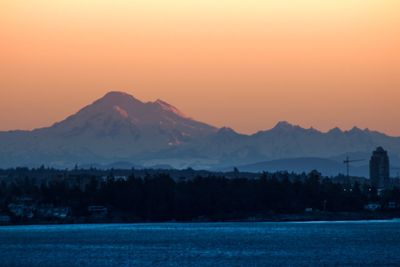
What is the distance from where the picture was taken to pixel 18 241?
622ft

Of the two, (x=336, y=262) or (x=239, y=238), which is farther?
(x=239, y=238)

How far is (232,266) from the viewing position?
12838cm

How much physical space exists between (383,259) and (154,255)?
23.0 m

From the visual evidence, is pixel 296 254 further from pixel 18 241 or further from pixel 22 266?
pixel 18 241

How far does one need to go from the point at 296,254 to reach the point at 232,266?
20.8m

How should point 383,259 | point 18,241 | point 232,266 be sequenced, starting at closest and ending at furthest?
point 232,266
point 383,259
point 18,241

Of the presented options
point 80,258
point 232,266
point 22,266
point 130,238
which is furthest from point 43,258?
point 130,238

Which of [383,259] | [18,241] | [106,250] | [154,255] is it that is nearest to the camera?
[383,259]

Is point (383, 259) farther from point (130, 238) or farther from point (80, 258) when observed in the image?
point (130, 238)

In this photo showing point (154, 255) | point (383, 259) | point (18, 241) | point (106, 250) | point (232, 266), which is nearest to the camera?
point (232, 266)

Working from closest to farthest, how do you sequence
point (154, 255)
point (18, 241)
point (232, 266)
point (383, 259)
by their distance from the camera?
point (232, 266), point (383, 259), point (154, 255), point (18, 241)

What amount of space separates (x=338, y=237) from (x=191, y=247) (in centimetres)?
3122

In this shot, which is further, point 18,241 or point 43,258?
point 18,241

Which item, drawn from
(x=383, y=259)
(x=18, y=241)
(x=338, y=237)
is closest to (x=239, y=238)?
(x=338, y=237)
